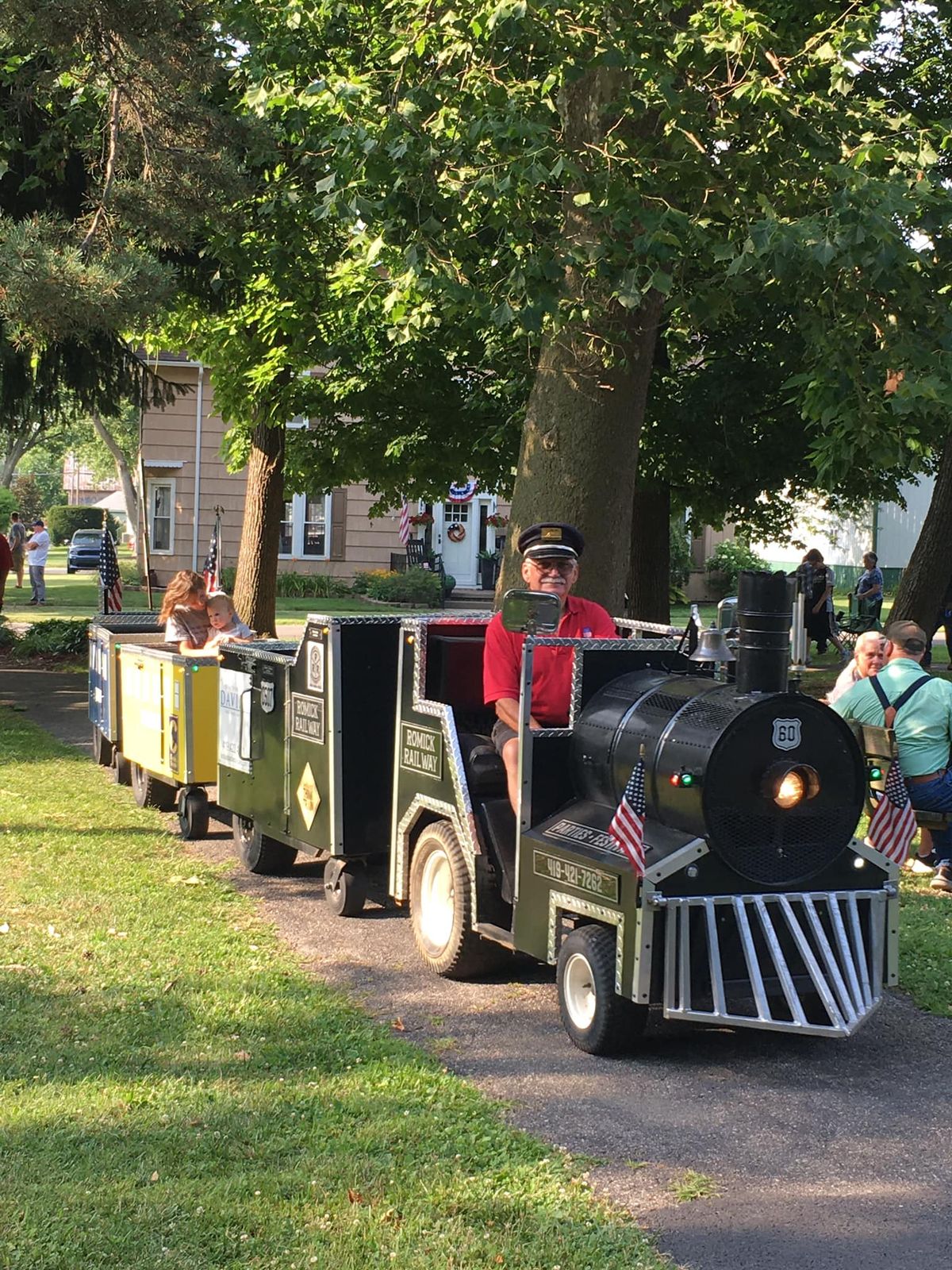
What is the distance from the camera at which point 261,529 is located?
1931 cm

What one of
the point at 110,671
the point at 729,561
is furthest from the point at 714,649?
the point at 729,561

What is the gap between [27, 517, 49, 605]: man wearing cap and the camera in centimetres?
3394

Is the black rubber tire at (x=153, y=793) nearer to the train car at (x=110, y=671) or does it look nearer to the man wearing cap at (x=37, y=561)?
the train car at (x=110, y=671)

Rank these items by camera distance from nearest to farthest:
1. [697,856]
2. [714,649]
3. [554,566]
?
1. [697,856]
2. [714,649]
3. [554,566]

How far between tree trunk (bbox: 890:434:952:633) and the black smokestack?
10663 millimetres

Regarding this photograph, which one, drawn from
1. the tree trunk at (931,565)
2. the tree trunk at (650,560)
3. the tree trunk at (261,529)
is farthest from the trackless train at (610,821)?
the tree trunk at (261,529)

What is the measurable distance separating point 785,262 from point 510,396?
8.24 m

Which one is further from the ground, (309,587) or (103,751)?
(309,587)

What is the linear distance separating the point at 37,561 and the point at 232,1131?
30.8 m

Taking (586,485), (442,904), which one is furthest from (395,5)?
(442,904)

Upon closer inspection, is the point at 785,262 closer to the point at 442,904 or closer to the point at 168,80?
the point at 442,904

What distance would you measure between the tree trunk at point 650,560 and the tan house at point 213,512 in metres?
23.7

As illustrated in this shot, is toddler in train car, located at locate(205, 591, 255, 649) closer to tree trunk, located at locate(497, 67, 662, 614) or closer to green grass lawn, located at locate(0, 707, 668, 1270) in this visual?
tree trunk, located at locate(497, 67, 662, 614)

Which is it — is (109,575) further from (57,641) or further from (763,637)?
(763,637)
